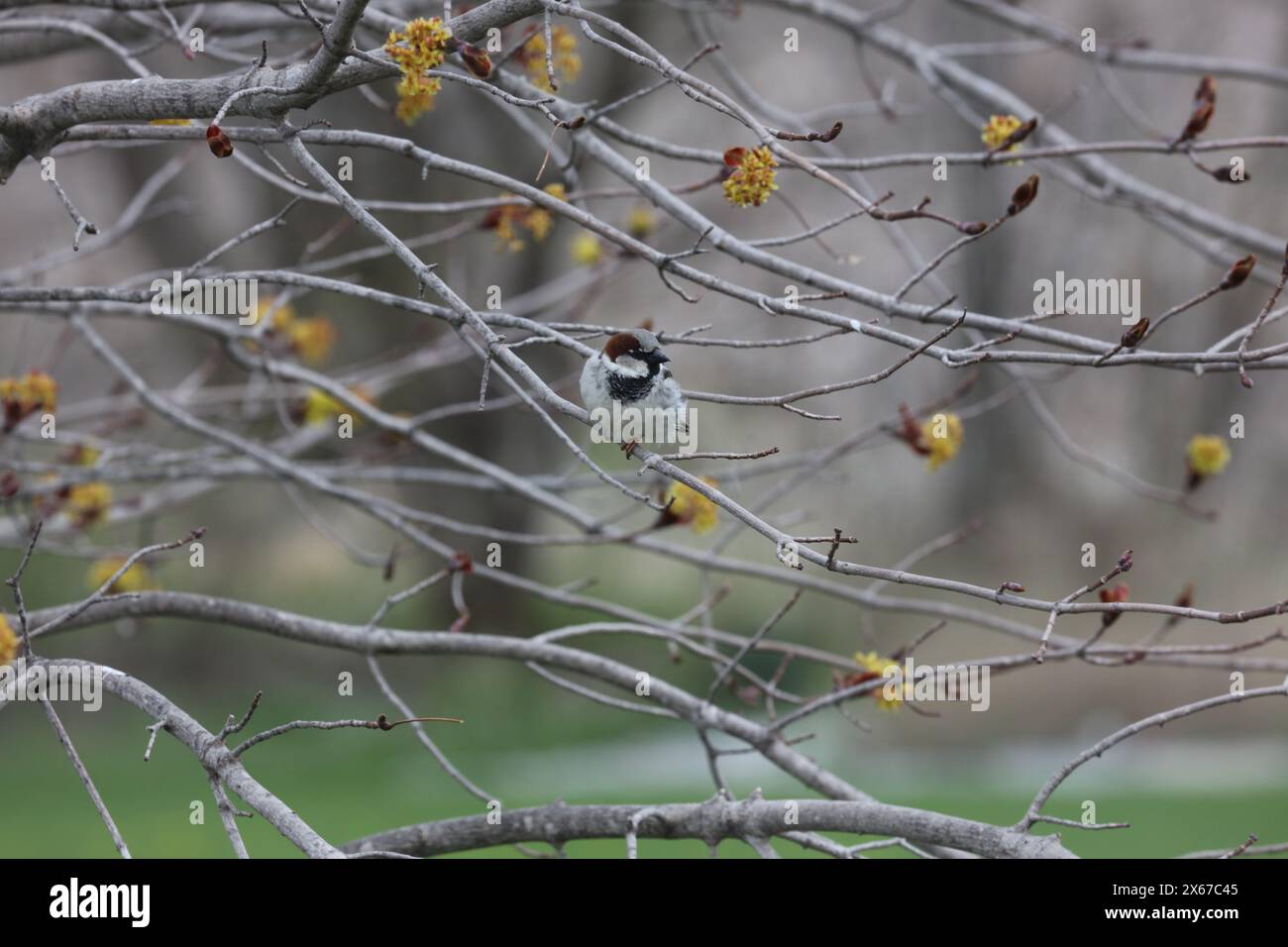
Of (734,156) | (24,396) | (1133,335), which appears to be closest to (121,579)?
(24,396)

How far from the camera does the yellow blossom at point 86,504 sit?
4.09 meters

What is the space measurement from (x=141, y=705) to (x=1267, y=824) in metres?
6.79

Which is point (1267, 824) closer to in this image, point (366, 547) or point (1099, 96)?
point (1099, 96)

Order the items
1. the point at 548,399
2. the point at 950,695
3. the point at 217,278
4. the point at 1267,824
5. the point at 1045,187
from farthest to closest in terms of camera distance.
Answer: the point at 1045,187
the point at 1267,824
the point at 950,695
the point at 217,278
the point at 548,399

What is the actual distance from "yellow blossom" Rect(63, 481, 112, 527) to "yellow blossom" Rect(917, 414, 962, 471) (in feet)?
8.59

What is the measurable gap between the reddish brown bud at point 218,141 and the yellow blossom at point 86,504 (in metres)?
2.09

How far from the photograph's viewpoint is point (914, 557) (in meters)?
3.18

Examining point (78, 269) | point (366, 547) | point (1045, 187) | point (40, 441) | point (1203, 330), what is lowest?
point (40, 441)

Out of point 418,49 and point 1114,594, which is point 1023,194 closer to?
point 1114,594

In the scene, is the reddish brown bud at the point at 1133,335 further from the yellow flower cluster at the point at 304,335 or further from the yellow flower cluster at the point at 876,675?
the yellow flower cluster at the point at 304,335

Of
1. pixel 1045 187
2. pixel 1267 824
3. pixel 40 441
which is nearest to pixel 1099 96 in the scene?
pixel 1045 187

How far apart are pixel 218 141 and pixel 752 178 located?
1028mm

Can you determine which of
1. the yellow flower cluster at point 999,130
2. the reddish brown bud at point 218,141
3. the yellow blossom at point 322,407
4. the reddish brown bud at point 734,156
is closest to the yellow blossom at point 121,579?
the yellow blossom at point 322,407

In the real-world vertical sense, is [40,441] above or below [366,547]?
below
